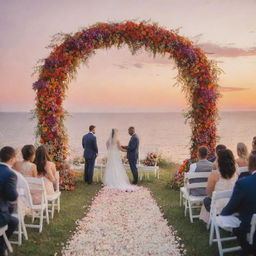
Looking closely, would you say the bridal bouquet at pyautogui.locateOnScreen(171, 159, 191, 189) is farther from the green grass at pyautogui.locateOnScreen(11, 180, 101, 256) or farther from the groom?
the green grass at pyautogui.locateOnScreen(11, 180, 101, 256)

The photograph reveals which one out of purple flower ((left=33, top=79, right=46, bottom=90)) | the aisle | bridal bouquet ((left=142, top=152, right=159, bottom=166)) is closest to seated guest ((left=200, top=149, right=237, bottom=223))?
the aisle

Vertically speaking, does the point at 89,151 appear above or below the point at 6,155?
below

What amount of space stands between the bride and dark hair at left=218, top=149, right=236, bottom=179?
6.58 metres

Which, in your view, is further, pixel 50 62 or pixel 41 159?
pixel 50 62

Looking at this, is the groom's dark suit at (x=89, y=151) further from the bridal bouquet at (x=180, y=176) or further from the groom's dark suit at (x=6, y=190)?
the groom's dark suit at (x=6, y=190)

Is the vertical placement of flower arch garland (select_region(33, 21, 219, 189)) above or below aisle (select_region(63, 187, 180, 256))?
above

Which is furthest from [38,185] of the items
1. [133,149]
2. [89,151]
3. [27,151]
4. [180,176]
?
[133,149]

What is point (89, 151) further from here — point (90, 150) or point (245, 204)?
point (245, 204)

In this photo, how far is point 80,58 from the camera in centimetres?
1145

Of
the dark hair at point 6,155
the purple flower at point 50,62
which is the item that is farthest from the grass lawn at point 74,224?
the purple flower at point 50,62

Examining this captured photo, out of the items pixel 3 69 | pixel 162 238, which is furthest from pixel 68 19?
pixel 3 69

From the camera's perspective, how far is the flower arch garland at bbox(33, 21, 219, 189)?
11.2 meters

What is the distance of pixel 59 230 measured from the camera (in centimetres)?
759

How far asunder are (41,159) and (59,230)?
164cm
